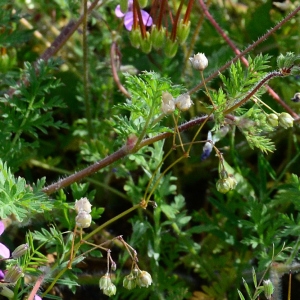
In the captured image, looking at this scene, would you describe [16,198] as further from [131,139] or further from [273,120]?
[273,120]

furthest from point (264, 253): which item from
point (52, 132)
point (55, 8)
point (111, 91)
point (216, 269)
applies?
point (55, 8)

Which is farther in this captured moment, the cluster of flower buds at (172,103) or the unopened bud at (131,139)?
the unopened bud at (131,139)

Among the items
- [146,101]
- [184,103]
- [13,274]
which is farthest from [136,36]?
[13,274]

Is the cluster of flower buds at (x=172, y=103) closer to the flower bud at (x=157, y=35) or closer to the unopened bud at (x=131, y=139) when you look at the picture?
the unopened bud at (x=131, y=139)

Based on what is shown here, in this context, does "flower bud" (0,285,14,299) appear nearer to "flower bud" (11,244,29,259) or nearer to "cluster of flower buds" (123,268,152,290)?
"flower bud" (11,244,29,259)

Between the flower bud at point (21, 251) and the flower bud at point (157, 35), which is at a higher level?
the flower bud at point (157, 35)

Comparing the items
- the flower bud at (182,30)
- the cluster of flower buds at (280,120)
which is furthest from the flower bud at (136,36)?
the cluster of flower buds at (280,120)

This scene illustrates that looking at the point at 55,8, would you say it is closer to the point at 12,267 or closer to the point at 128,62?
the point at 128,62
